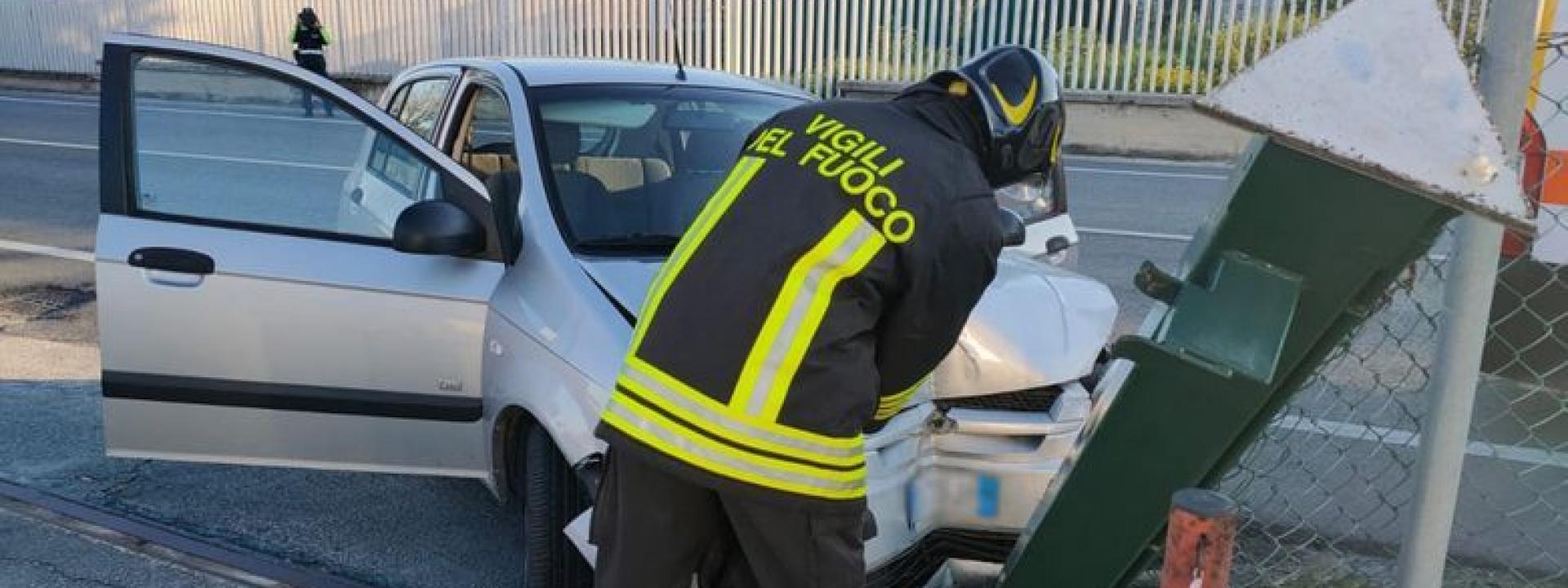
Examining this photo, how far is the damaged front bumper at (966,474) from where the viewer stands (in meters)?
2.82

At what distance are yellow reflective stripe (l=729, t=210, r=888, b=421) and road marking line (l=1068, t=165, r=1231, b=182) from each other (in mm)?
12994

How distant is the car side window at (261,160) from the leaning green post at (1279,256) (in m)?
2.19

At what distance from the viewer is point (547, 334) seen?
298cm

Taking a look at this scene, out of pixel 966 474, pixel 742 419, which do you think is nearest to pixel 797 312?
pixel 742 419

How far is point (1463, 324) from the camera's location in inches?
71.2

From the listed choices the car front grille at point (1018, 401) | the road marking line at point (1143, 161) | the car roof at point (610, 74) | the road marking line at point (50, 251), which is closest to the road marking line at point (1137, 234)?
the car roof at point (610, 74)

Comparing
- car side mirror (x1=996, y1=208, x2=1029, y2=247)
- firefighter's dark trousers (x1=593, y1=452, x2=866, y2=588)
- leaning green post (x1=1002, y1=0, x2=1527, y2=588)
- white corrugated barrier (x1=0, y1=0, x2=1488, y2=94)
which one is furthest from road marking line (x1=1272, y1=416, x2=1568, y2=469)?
white corrugated barrier (x1=0, y1=0, x2=1488, y2=94)

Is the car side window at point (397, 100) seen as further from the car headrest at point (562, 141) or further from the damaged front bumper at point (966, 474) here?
the damaged front bumper at point (966, 474)

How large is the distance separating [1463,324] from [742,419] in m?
1.12

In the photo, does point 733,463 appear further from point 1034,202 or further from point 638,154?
point 1034,202

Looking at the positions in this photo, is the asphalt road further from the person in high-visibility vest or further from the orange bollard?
the person in high-visibility vest

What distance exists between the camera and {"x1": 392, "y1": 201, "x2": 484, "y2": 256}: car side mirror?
10.5ft

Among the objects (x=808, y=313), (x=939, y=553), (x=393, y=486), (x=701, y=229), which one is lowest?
(x=393, y=486)

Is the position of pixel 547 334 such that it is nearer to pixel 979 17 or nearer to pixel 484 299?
pixel 484 299
